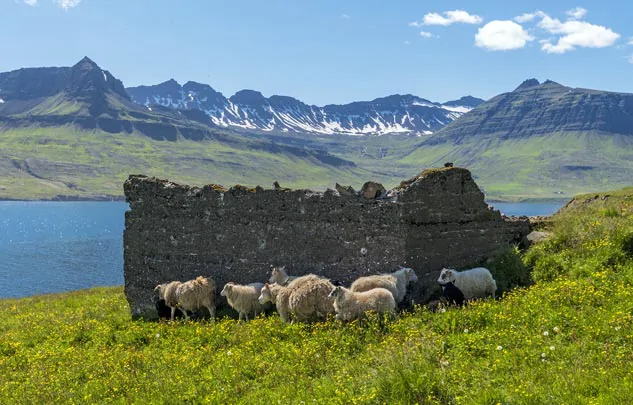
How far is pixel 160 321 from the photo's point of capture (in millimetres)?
16938

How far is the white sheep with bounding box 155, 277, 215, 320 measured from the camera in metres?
16.8

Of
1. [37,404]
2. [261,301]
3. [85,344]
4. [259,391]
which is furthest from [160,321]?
[259,391]

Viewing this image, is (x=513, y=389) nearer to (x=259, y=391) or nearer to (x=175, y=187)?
(x=259, y=391)

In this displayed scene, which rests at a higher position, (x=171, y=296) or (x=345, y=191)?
(x=345, y=191)

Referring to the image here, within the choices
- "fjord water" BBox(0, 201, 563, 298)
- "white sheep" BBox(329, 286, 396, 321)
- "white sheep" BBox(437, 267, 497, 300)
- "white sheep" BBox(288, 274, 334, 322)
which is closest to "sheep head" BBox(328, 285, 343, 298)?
"white sheep" BBox(329, 286, 396, 321)

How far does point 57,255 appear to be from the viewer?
92.9 metres

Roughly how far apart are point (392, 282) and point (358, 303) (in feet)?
6.65

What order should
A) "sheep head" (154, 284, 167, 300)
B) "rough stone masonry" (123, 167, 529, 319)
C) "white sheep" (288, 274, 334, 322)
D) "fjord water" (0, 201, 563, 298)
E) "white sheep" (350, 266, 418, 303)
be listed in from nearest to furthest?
1. "white sheep" (288, 274, 334, 322)
2. "white sheep" (350, 266, 418, 303)
3. "rough stone masonry" (123, 167, 529, 319)
4. "sheep head" (154, 284, 167, 300)
5. "fjord water" (0, 201, 563, 298)

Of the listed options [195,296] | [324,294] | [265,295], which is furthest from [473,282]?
[195,296]

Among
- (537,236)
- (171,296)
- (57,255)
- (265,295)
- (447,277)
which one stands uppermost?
(537,236)

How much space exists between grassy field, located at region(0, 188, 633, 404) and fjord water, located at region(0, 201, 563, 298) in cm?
5038

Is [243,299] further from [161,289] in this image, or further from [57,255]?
[57,255]

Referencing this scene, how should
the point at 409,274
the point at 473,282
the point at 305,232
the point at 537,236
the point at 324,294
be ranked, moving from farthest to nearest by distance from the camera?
1. the point at 537,236
2. the point at 305,232
3. the point at 409,274
4. the point at 473,282
5. the point at 324,294

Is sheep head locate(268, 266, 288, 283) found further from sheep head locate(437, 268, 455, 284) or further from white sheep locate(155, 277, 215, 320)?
sheep head locate(437, 268, 455, 284)
